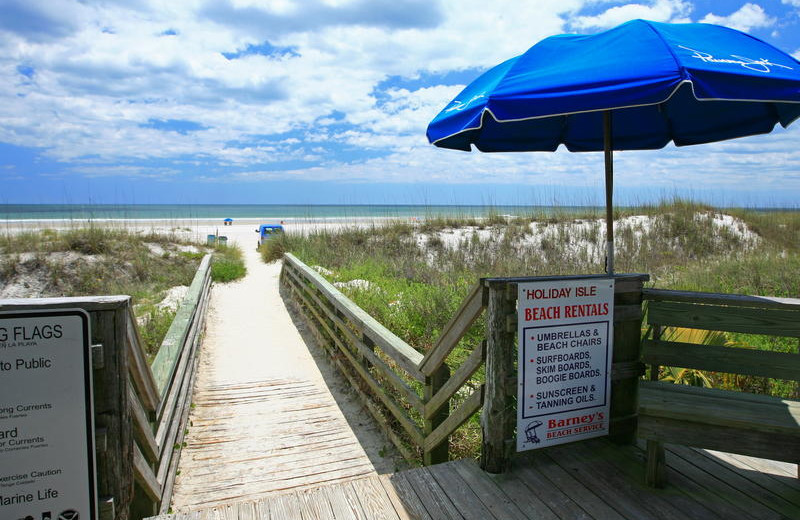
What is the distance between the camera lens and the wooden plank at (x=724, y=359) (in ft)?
9.50

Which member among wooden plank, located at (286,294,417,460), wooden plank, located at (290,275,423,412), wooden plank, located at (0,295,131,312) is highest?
wooden plank, located at (0,295,131,312)

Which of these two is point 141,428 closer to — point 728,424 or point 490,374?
point 490,374

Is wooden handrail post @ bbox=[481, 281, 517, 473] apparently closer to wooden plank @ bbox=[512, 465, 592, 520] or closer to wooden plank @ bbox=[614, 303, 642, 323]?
wooden plank @ bbox=[512, 465, 592, 520]

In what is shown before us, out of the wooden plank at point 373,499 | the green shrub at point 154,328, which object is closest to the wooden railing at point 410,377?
the wooden plank at point 373,499

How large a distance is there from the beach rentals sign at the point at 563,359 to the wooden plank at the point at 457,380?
9.5 inches

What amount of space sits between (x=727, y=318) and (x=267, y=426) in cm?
426

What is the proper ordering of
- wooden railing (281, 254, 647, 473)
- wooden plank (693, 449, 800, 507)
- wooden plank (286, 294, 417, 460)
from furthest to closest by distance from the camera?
wooden plank (286, 294, 417, 460) < wooden railing (281, 254, 647, 473) < wooden plank (693, 449, 800, 507)

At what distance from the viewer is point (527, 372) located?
296 centimetres

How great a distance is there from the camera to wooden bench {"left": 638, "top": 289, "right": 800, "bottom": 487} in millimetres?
2568

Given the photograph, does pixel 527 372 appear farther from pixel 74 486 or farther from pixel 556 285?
pixel 74 486

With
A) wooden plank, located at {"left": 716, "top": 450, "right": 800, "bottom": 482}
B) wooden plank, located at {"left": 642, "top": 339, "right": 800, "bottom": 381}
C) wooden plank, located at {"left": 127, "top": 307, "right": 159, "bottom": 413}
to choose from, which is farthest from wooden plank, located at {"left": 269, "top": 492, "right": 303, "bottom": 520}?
wooden plank, located at {"left": 716, "top": 450, "right": 800, "bottom": 482}

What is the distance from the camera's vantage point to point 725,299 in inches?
119

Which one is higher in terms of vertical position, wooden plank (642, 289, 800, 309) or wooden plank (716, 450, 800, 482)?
wooden plank (642, 289, 800, 309)

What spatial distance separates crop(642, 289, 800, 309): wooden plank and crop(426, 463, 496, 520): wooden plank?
65.6 inches
